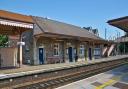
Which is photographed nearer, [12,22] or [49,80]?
[49,80]

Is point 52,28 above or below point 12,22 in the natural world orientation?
above

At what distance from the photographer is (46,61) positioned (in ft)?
85.2

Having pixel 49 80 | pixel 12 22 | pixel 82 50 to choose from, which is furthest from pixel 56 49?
pixel 49 80

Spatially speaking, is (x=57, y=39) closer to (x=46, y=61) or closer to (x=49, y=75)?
(x=46, y=61)

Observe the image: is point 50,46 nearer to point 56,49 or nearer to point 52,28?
point 56,49

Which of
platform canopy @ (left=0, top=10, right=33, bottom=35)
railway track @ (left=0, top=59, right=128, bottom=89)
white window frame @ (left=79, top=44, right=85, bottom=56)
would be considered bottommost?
railway track @ (left=0, top=59, right=128, bottom=89)

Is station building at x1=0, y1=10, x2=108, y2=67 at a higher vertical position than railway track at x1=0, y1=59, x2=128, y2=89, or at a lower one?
higher

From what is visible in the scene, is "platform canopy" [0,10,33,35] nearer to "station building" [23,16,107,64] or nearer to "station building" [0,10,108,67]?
"station building" [0,10,108,67]

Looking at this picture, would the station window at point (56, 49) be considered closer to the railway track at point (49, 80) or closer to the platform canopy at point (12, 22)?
the platform canopy at point (12, 22)

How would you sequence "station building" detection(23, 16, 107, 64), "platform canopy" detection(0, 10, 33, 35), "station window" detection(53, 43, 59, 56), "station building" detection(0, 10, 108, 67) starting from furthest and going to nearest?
"station window" detection(53, 43, 59, 56) → "station building" detection(23, 16, 107, 64) → "station building" detection(0, 10, 108, 67) → "platform canopy" detection(0, 10, 33, 35)

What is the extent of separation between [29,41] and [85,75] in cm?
1149

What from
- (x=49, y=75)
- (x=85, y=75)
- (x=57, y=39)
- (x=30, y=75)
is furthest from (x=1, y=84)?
(x=57, y=39)

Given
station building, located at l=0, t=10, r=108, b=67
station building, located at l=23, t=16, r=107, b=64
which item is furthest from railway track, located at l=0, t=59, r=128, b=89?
station building, located at l=23, t=16, r=107, b=64

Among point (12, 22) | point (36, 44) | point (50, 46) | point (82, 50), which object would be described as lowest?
point (82, 50)
